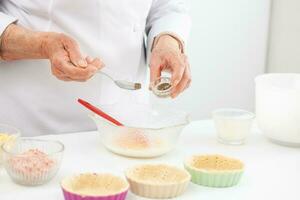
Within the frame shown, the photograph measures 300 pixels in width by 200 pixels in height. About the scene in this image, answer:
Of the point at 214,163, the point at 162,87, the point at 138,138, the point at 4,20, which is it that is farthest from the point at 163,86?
the point at 4,20

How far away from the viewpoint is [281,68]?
2.73 m

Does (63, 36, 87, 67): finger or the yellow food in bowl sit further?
(63, 36, 87, 67): finger

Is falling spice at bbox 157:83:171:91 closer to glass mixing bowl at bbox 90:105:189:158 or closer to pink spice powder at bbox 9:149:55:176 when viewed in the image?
glass mixing bowl at bbox 90:105:189:158

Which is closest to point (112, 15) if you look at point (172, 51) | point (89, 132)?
point (172, 51)

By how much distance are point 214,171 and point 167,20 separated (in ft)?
1.97

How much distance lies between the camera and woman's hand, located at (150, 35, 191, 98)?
50.5 inches

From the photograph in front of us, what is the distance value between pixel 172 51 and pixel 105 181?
0.49 meters

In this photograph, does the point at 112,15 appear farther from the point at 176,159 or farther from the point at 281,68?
the point at 281,68

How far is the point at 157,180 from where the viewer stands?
969mm

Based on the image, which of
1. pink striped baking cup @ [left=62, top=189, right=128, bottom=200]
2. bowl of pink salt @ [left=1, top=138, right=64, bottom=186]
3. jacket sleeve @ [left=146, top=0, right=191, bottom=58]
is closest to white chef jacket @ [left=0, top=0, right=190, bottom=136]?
jacket sleeve @ [left=146, top=0, right=191, bottom=58]

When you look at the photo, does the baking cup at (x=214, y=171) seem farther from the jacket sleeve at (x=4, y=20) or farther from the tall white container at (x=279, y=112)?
the jacket sleeve at (x=4, y=20)

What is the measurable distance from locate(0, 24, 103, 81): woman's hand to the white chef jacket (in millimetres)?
78

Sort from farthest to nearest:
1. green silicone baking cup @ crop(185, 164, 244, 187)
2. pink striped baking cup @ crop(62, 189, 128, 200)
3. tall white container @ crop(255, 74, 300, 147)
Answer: tall white container @ crop(255, 74, 300, 147) < green silicone baking cup @ crop(185, 164, 244, 187) < pink striped baking cup @ crop(62, 189, 128, 200)

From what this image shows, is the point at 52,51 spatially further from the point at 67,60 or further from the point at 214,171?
the point at 214,171
